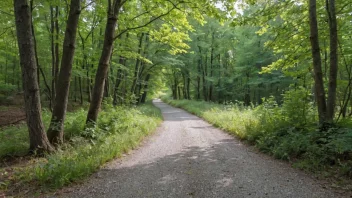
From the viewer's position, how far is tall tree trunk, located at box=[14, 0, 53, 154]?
5.14 metres

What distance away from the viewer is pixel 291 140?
6.02 m

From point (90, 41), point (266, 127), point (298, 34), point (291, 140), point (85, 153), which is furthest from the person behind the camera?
point (90, 41)

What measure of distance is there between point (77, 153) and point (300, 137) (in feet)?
19.7

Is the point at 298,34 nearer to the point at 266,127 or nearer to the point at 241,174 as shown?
the point at 266,127

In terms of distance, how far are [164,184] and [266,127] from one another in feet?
16.0

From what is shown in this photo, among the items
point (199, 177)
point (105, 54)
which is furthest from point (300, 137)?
point (105, 54)

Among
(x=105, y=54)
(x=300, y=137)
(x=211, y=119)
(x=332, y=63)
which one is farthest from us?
(x=211, y=119)

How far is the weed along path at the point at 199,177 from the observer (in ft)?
12.3

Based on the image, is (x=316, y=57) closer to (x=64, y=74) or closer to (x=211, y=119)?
(x=211, y=119)

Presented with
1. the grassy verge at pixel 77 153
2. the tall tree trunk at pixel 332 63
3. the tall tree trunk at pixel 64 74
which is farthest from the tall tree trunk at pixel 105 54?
the tall tree trunk at pixel 332 63

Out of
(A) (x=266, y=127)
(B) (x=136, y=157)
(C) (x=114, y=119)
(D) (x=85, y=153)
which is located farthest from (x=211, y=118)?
(D) (x=85, y=153)

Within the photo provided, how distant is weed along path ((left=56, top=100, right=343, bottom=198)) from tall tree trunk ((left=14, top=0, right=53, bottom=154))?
2064 mm

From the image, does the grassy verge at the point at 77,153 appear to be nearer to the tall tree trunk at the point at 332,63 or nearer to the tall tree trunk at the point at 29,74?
the tall tree trunk at the point at 29,74

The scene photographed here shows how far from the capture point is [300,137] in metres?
5.90
